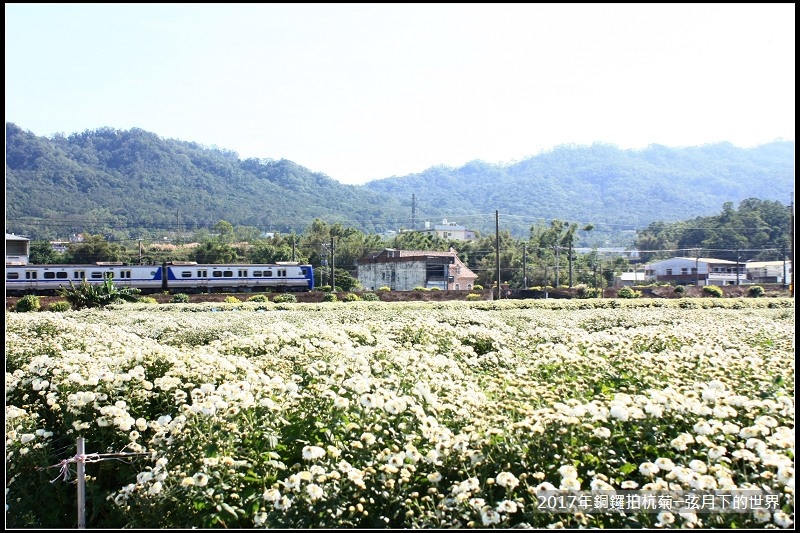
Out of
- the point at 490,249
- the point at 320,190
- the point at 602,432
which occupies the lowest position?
the point at 602,432

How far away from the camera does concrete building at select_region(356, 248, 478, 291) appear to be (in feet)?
162

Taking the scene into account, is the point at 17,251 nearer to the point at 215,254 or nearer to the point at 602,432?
the point at 215,254

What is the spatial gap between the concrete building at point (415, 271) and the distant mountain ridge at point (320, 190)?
3482cm

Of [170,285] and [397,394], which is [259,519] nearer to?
[397,394]

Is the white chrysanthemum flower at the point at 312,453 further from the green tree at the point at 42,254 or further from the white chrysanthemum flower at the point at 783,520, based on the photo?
the green tree at the point at 42,254

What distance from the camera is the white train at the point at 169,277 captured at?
33.8 meters

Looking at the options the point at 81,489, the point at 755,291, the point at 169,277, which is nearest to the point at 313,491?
the point at 81,489

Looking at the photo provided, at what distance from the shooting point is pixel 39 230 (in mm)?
81438

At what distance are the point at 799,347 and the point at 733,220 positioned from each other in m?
69.9

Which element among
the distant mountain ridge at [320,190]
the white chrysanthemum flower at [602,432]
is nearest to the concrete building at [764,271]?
the distant mountain ridge at [320,190]

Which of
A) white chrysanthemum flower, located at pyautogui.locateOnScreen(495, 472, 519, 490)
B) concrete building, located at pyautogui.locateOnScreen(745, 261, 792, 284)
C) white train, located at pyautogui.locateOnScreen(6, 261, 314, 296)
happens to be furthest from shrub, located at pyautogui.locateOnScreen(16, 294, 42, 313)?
concrete building, located at pyautogui.locateOnScreen(745, 261, 792, 284)

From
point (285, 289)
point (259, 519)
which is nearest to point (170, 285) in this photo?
point (285, 289)

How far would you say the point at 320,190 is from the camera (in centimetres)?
14188

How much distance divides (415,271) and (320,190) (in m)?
95.1
